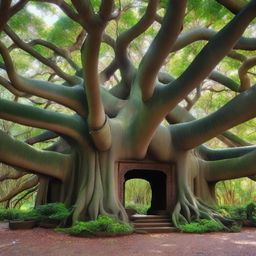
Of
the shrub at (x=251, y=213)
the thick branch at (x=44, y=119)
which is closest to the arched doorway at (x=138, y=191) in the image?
the shrub at (x=251, y=213)

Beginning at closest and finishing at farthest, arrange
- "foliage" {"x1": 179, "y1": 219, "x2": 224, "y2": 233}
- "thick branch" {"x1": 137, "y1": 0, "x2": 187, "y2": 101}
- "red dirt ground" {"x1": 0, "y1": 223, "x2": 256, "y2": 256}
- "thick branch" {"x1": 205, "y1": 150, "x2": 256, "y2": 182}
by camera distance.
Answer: "red dirt ground" {"x1": 0, "y1": 223, "x2": 256, "y2": 256} → "thick branch" {"x1": 137, "y1": 0, "x2": 187, "y2": 101} → "foliage" {"x1": 179, "y1": 219, "x2": 224, "y2": 233} → "thick branch" {"x1": 205, "y1": 150, "x2": 256, "y2": 182}

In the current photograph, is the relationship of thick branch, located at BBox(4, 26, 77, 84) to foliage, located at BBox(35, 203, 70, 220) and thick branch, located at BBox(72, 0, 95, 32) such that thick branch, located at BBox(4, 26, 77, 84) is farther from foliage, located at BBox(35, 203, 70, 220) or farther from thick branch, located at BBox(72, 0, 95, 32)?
thick branch, located at BBox(72, 0, 95, 32)

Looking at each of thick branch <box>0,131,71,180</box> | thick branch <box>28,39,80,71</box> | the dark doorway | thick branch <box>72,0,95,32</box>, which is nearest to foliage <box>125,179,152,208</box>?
the dark doorway

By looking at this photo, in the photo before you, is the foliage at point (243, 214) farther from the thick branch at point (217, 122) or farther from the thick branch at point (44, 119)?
the thick branch at point (44, 119)

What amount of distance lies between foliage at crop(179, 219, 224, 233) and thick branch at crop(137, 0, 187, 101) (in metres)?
3.99

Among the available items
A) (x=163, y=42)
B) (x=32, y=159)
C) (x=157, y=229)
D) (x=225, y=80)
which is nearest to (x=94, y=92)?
(x=163, y=42)

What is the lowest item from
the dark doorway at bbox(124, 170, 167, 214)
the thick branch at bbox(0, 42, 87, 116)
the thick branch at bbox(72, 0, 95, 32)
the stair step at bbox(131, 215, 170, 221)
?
the stair step at bbox(131, 215, 170, 221)

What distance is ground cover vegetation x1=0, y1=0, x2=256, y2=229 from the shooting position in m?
7.76

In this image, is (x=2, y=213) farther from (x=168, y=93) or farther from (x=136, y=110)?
(x=168, y=93)

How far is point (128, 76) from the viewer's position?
13.3 metres

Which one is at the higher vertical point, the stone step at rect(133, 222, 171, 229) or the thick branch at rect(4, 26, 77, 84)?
the thick branch at rect(4, 26, 77, 84)

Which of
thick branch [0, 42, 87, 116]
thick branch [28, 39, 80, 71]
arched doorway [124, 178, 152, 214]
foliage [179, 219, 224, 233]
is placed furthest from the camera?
arched doorway [124, 178, 152, 214]

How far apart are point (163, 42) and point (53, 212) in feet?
19.6

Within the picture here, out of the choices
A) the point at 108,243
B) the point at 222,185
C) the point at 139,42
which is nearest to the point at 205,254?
the point at 108,243
